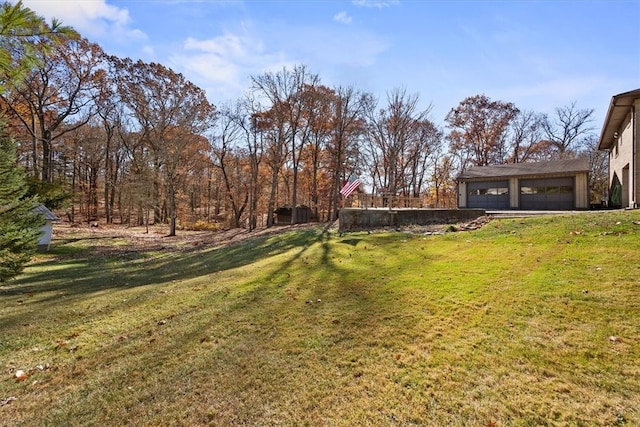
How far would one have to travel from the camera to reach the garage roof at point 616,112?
1100 cm

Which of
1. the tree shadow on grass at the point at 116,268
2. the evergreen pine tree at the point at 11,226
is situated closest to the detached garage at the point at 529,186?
the tree shadow on grass at the point at 116,268

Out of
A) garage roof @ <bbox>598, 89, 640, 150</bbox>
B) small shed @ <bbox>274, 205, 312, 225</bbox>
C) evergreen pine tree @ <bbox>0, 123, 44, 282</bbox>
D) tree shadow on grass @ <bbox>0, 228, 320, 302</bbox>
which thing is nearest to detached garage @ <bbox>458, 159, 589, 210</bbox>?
garage roof @ <bbox>598, 89, 640, 150</bbox>

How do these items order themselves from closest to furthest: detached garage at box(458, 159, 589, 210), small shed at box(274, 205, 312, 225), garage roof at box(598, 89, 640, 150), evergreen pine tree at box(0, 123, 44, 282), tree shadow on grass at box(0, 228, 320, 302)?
evergreen pine tree at box(0, 123, 44, 282) → tree shadow on grass at box(0, 228, 320, 302) → garage roof at box(598, 89, 640, 150) → detached garage at box(458, 159, 589, 210) → small shed at box(274, 205, 312, 225)

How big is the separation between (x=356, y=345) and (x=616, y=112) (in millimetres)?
15656

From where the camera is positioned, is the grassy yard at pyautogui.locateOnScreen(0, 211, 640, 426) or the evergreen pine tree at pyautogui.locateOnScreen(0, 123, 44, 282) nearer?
the grassy yard at pyautogui.locateOnScreen(0, 211, 640, 426)

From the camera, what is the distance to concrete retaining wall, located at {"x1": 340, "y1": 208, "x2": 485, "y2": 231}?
13023 millimetres

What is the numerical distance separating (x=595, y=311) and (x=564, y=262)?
2.05 metres

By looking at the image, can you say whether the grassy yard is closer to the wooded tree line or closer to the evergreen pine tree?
the evergreen pine tree

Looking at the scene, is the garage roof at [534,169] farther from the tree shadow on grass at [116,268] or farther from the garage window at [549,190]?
the tree shadow on grass at [116,268]

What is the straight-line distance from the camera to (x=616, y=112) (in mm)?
Answer: 12586

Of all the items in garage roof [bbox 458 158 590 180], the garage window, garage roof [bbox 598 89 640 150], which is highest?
garage roof [bbox 598 89 640 150]

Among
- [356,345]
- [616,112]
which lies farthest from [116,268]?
[616,112]

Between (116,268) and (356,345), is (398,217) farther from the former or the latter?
(116,268)

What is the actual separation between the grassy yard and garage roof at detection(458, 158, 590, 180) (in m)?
12.3
